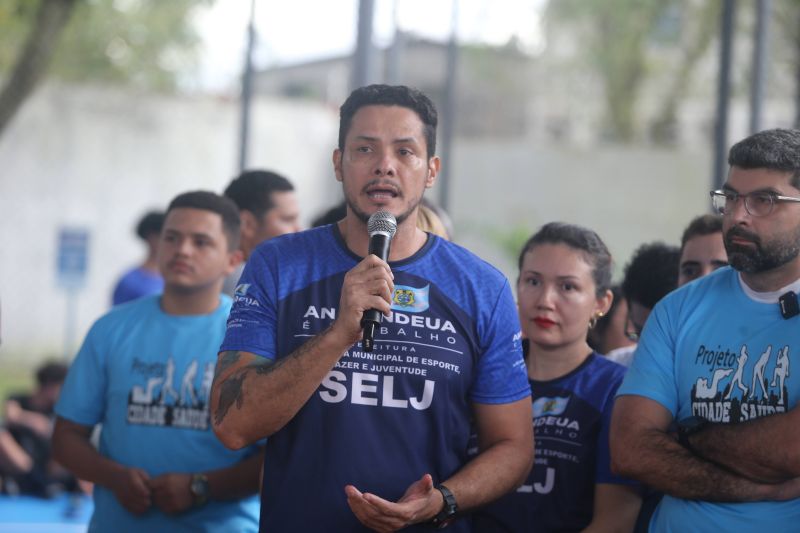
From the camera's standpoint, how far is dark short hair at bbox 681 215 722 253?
14.9 ft

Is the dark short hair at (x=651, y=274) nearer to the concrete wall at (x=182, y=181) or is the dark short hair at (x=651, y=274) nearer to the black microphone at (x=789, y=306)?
the black microphone at (x=789, y=306)

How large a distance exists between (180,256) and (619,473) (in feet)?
6.92

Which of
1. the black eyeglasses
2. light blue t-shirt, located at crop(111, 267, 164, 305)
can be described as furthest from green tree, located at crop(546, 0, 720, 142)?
the black eyeglasses

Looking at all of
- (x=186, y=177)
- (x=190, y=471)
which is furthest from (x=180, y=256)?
(x=186, y=177)

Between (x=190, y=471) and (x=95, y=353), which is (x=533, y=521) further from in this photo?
(x=95, y=353)

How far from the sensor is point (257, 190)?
5.68 meters

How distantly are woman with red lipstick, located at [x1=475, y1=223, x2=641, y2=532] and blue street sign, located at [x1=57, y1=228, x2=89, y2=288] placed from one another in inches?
297

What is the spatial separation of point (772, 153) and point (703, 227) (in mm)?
1055

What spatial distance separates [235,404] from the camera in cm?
314

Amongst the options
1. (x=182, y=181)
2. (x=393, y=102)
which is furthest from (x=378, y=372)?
(x=182, y=181)

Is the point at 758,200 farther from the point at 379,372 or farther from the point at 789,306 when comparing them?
the point at 379,372

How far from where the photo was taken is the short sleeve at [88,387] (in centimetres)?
452

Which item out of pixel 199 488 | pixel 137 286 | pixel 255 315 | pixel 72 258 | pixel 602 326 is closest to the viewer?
pixel 255 315

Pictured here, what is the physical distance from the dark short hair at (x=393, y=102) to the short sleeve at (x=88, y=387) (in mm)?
1648
